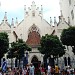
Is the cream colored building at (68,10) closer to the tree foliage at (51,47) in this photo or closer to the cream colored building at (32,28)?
the cream colored building at (32,28)

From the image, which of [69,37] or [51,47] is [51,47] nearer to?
[51,47]

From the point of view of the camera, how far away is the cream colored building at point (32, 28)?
2430 inches

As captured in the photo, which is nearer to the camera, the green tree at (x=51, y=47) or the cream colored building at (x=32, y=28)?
the green tree at (x=51, y=47)

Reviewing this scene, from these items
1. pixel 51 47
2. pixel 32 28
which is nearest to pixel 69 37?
pixel 51 47

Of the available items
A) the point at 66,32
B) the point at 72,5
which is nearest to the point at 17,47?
the point at 66,32

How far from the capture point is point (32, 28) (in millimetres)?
62594

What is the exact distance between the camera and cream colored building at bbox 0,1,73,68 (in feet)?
202

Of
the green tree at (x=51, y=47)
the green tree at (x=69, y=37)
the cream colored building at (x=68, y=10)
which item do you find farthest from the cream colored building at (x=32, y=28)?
the green tree at (x=69, y=37)

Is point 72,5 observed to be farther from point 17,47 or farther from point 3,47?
point 3,47

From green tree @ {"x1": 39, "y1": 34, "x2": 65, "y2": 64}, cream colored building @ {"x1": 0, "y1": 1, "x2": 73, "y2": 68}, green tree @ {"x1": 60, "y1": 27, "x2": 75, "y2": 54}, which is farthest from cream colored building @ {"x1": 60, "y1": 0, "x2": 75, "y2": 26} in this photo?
green tree @ {"x1": 60, "y1": 27, "x2": 75, "y2": 54}

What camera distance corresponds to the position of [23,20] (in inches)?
2505

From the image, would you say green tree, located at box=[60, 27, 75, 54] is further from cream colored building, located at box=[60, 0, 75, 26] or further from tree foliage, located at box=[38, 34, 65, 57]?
cream colored building, located at box=[60, 0, 75, 26]

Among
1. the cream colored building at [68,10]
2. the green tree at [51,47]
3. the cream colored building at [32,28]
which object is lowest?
the green tree at [51,47]

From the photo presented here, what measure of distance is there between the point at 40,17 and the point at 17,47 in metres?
14.9
